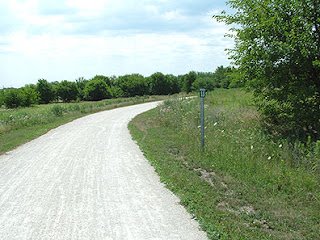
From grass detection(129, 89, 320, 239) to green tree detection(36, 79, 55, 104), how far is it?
66595 mm

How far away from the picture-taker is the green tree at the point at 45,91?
68062 mm

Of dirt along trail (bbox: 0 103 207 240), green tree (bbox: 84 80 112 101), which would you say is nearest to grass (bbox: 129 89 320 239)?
dirt along trail (bbox: 0 103 207 240)

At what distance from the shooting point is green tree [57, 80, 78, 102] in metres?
72.3

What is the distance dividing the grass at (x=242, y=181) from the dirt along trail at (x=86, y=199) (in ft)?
1.45

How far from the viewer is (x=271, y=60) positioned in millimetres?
8359

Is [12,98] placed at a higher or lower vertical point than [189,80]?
lower

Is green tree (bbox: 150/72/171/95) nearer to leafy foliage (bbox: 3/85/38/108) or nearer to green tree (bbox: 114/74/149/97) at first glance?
green tree (bbox: 114/74/149/97)

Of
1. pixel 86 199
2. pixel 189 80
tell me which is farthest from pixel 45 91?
pixel 86 199

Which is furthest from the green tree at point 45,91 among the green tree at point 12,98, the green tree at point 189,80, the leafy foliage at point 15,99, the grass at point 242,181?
the grass at point 242,181

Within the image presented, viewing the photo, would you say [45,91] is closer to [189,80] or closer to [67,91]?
[67,91]

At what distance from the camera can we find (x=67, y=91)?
239 feet

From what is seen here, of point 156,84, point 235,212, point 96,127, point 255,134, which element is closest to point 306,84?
point 255,134

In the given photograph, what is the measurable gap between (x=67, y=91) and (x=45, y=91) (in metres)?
6.12

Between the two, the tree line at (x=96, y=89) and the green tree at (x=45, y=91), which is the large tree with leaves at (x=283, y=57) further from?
the green tree at (x=45, y=91)
